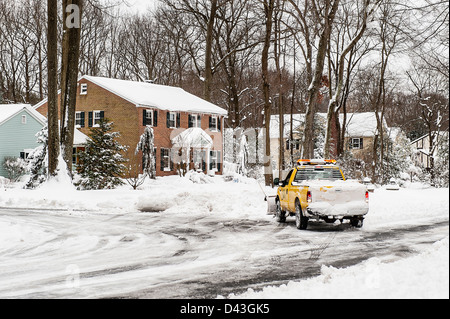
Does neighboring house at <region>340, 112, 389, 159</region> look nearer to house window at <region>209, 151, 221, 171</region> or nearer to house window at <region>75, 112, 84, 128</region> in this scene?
house window at <region>209, 151, 221, 171</region>

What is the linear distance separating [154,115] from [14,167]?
11799 millimetres

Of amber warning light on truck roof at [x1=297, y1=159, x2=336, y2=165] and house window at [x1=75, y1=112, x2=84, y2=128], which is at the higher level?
house window at [x1=75, y1=112, x2=84, y2=128]

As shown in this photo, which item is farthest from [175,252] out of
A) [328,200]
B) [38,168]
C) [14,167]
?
[14,167]

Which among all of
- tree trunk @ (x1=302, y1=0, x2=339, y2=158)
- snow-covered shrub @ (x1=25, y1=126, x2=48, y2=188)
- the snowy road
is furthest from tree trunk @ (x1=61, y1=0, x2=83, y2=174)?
tree trunk @ (x1=302, y1=0, x2=339, y2=158)

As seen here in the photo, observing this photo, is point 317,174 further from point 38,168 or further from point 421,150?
point 421,150

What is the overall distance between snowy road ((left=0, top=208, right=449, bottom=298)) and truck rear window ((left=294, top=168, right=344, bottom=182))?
1441 millimetres

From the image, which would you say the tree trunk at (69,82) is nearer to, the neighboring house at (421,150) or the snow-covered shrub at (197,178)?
the snow-covered shrub at (197,178)

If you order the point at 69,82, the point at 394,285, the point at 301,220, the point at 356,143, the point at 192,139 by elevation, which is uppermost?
the point at 69,82

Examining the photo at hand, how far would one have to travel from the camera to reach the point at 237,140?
55.9 metres

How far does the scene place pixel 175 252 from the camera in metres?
11.7

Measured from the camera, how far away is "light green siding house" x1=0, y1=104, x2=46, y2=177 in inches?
1730

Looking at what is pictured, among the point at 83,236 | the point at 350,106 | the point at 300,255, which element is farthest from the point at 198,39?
the point at 300,255

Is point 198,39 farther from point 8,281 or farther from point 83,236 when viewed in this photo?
point 8,281

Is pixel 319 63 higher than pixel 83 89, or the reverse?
pixel 83 89
